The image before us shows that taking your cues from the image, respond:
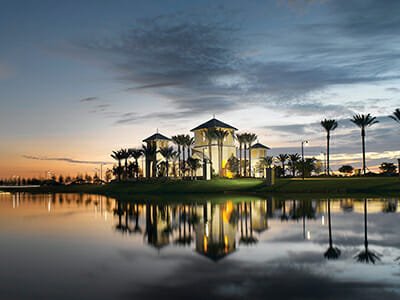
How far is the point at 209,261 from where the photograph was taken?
10938 millimetres

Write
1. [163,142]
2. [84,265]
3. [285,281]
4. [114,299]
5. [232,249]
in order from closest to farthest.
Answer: [114,299] → [285,281] → [84,265] → [232,249] → [163,142]

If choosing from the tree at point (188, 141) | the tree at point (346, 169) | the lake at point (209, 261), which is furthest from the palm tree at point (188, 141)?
the lake at point (209, 261)

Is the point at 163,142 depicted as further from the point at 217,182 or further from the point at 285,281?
the point at 285,281

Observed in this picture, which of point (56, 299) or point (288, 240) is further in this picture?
point (288, 240)

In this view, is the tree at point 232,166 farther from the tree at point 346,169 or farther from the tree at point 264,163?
the tree at point 346,169

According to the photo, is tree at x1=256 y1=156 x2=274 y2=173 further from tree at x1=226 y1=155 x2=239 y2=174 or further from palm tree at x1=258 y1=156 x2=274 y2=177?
tree at x1=226 y1=155 x2=239 y2=174

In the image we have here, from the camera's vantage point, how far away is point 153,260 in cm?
1131

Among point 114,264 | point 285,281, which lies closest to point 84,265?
point 114,264

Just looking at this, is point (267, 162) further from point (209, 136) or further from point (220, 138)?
point (209, 136)

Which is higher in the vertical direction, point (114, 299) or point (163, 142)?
point (163, 142)

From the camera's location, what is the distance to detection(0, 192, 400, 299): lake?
8117 mm

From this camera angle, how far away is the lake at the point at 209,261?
26.6ft

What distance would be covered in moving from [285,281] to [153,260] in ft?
13.9

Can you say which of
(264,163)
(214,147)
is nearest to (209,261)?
(214,147)
